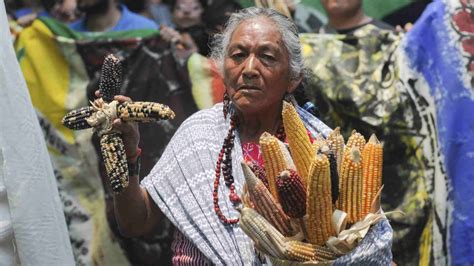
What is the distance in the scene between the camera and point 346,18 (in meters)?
4.84

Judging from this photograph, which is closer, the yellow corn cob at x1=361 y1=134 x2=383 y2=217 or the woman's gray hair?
the yellow corn cob at x1=361 y1=134 x2=383 y2=217

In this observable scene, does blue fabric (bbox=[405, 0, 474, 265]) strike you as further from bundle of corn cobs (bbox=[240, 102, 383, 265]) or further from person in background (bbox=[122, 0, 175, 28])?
bundle of corn cobs (bbox=[240, 102, 383, 265])

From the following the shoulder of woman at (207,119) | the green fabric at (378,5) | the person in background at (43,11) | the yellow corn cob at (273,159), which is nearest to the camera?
the yellow corn cob at (273,159)

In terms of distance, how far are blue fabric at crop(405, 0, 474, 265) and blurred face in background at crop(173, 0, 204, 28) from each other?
39.2 inches

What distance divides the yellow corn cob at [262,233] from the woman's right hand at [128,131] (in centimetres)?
48

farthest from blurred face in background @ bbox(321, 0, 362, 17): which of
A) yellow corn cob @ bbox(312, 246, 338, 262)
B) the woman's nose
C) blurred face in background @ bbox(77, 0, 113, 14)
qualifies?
yellow corn cob @ bbox(312, 246, 338, 262)

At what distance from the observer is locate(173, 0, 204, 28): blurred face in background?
4.88 meters

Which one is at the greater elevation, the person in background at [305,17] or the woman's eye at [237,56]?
the woman's eye at [237,56]

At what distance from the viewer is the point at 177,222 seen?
352cm

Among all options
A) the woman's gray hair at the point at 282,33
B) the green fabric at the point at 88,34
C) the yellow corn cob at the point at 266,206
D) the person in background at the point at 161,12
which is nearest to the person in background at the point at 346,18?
the person in background at the point at 161,12

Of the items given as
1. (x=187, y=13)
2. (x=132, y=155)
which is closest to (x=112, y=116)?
(x=132, y=155)

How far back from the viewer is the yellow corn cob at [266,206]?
3.07 meters

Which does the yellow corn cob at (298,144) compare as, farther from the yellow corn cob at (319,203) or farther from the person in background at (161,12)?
the person in background at (161,12)

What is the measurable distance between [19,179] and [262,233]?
3.42 ft
